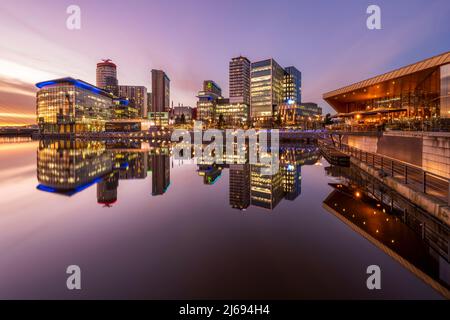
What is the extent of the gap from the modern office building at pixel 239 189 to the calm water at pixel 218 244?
14 cm

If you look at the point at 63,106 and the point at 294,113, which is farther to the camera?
the point at 294,113

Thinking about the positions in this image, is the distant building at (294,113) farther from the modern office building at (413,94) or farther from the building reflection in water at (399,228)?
the building reflection in water at (399,228)

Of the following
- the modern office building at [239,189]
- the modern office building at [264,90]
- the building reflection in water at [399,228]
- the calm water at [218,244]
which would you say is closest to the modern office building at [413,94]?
the building reflection in water at [399,228]

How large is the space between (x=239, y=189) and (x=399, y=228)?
10.5 meters

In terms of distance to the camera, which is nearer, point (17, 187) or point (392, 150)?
point (17, 187)

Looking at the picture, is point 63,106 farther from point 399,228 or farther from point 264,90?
point 399,228

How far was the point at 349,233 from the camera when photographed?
984cm

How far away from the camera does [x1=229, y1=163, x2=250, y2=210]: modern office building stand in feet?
48.8

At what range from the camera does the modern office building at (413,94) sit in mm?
21172

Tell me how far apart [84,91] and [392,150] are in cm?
16278

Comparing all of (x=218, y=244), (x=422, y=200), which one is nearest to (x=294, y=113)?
(x=422, y=200)

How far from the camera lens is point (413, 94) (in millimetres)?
37625
